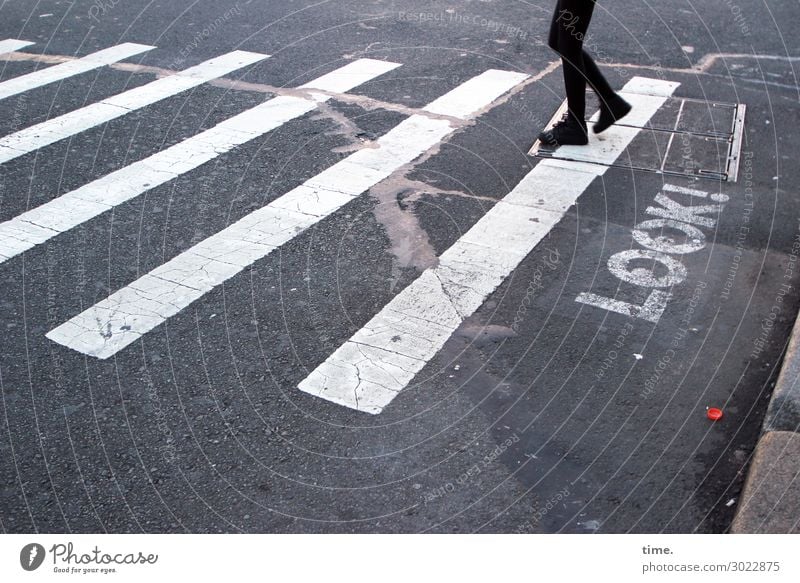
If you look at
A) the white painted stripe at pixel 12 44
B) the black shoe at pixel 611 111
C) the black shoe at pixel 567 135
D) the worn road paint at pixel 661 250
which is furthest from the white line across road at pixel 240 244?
the white painted stripe at pixel 12 44

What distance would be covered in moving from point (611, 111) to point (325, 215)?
242 cm

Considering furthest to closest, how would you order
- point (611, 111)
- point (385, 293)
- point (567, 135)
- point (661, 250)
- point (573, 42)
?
point (611, 111) < point (567, 135) < point (573, 42) < point (661, 250) < point (385, 293)

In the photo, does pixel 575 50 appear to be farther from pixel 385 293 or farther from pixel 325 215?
pixel 385 293

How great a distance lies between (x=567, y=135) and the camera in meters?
6.35

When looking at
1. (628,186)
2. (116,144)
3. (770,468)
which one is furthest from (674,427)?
(116,144)

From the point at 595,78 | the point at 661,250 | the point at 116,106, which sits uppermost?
the point at 595,78

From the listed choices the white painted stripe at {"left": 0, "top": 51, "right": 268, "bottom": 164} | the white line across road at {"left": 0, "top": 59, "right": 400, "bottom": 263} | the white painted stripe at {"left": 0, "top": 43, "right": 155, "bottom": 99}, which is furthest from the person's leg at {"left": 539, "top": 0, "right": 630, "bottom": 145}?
the white painted stripe at {"left": 0, "top": 43, "right": 155, "bottom": 99}

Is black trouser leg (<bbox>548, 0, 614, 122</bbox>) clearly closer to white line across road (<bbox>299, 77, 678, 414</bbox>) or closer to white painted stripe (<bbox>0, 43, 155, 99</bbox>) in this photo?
white line across road (<bbox>299, 77, 678, 414</bbox>)

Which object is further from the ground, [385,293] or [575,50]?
[575,50]

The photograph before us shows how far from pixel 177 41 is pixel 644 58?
15.1 ft

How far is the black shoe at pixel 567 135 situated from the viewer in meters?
6.35

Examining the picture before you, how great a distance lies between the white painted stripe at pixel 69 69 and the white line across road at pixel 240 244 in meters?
3.31

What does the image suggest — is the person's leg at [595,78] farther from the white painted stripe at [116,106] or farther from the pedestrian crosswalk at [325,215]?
the white painted stripe at [116,106]

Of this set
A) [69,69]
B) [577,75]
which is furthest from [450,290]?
[69,69]
